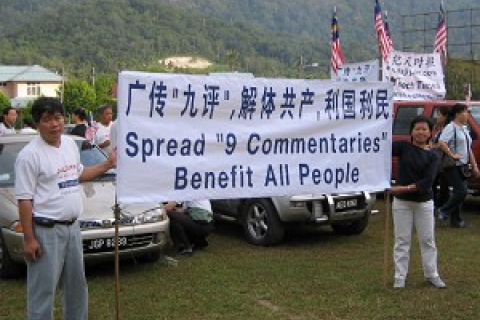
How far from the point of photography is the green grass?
5.53m

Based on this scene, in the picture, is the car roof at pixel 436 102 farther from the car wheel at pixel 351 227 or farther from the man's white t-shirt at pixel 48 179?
the man's white t-shirt at pixel 48 179

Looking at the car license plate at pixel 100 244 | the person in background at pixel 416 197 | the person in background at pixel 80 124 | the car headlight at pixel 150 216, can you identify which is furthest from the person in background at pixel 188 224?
the person in background at pixel 80 124

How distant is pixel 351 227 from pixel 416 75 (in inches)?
186

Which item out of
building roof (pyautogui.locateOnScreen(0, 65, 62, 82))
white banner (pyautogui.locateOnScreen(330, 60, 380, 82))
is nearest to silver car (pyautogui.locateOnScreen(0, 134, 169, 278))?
white banner (pyautogui.locateOnScreen(330, 60, 380, 82))

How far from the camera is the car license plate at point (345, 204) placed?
815 centimetres

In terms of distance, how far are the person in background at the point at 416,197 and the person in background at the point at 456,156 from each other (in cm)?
299

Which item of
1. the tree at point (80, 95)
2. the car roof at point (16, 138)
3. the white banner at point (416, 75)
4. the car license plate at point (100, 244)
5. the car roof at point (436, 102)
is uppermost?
the tree at point (80, 95)

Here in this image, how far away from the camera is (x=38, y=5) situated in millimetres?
180625

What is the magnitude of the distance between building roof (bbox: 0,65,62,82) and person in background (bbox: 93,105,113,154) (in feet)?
337

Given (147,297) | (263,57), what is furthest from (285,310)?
(263,57)

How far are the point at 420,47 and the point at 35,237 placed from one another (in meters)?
25.3

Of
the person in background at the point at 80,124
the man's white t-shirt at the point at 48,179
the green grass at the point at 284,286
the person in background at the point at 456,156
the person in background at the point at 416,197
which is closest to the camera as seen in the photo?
the man's white t-shirt at the point at 48,179

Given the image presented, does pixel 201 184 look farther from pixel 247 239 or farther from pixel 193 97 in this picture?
pixel 247 239

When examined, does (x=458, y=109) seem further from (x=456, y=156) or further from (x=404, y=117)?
(x=404, y=117)
